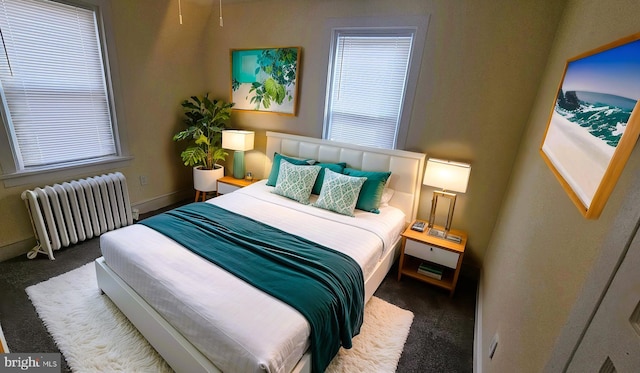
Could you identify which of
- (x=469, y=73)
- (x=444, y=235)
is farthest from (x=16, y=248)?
(x=469, y=73)

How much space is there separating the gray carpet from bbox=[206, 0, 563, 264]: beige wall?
69 centimetres

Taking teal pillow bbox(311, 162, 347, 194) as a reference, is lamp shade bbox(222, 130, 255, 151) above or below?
above

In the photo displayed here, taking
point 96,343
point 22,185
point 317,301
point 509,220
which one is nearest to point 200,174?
point 22,185

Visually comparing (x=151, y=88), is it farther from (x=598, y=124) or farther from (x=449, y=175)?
(x=598, y=124)

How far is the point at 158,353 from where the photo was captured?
1679 mm

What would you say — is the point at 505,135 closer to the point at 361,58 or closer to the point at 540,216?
the point at 540,216

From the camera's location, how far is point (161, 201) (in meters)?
3.69

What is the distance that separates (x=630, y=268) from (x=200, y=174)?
12.3 ft

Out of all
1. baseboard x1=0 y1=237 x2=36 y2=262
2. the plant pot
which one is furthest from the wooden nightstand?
baseboard x1=0 y1=237 x2=36 y2=262

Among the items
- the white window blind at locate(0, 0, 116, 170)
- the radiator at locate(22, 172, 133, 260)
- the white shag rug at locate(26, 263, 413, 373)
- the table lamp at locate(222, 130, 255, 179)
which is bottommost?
the white shag rug at locate(26, 263, 413, 373)

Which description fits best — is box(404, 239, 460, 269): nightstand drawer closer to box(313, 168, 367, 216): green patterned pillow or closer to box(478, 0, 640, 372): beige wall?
box(478, 0, 640, 372): beige wall

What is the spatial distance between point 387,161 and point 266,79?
184 cm

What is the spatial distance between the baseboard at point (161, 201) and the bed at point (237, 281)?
1538 millimetres

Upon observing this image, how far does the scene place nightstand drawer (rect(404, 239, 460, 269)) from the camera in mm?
2354
